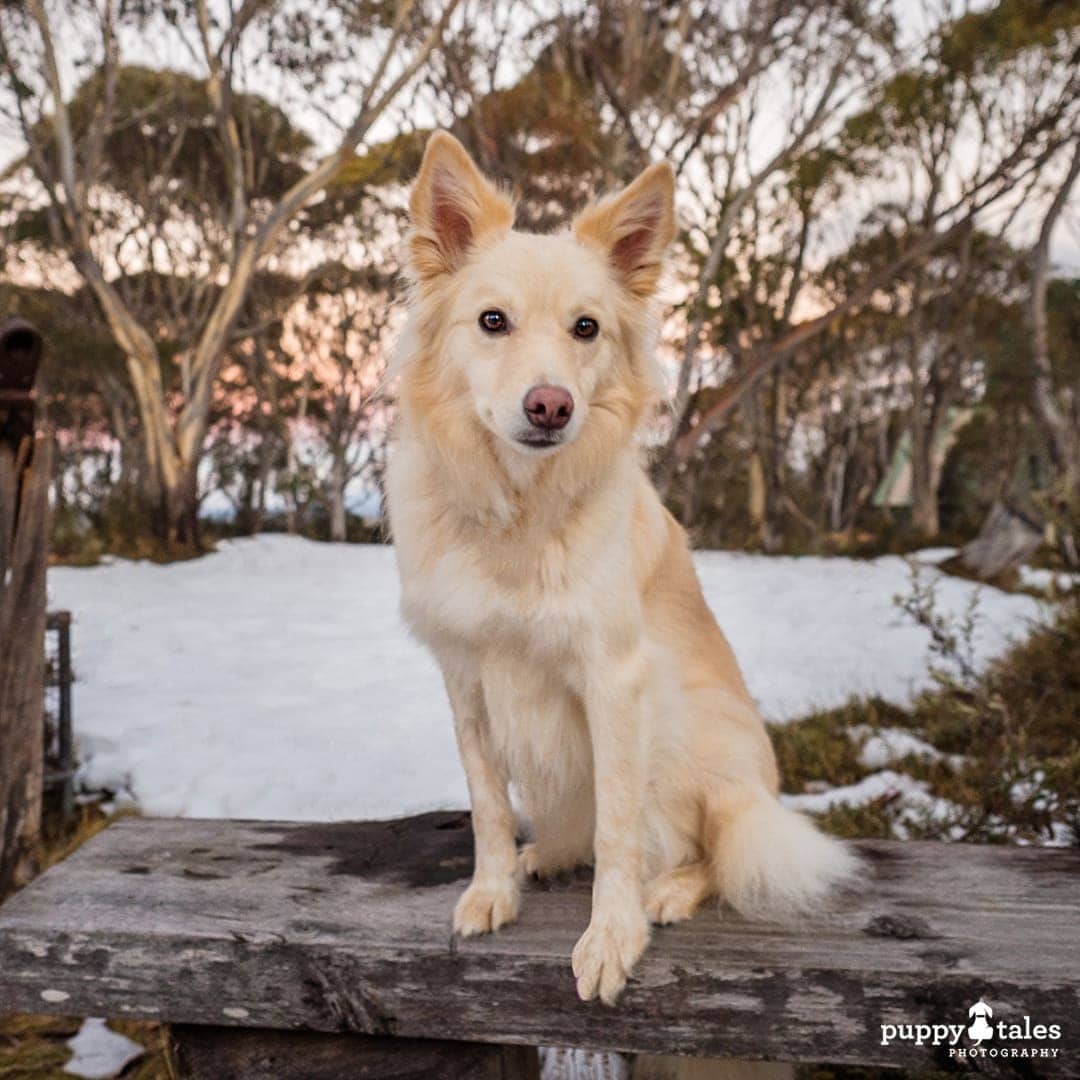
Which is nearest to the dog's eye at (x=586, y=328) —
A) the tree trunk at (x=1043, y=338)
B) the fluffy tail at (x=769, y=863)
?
the fluffy tail at (x=769, y=863)

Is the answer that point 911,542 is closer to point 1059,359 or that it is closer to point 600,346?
point 1059,359

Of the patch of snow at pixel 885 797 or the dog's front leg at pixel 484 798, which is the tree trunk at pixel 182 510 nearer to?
the patch of snow at pixel 885 797

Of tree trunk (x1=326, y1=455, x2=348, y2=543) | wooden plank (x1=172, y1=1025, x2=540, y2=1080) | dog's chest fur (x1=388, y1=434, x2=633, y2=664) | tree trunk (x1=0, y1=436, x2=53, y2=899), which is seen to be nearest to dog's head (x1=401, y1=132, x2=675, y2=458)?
dog's chest fur (x1=388, y1=434, x2=633, y2=664)

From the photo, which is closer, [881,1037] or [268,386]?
[881,1037]

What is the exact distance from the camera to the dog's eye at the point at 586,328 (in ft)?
5.96

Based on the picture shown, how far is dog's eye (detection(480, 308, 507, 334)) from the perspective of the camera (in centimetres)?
180

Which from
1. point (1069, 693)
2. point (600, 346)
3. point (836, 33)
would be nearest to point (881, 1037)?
point (600, 346)

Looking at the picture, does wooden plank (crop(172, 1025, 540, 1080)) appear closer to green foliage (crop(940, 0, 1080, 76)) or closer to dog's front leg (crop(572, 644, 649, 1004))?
dog's front leg (crop(572, 644, 649, 1004))

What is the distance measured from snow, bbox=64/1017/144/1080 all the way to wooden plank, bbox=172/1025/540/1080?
91 centimetres

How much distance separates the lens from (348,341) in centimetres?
1770

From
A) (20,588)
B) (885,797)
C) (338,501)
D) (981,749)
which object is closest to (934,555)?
(981,749)

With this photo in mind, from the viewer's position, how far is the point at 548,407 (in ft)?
5.42

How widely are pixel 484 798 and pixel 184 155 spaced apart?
15848 millimetres

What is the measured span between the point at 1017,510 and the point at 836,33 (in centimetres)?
557
